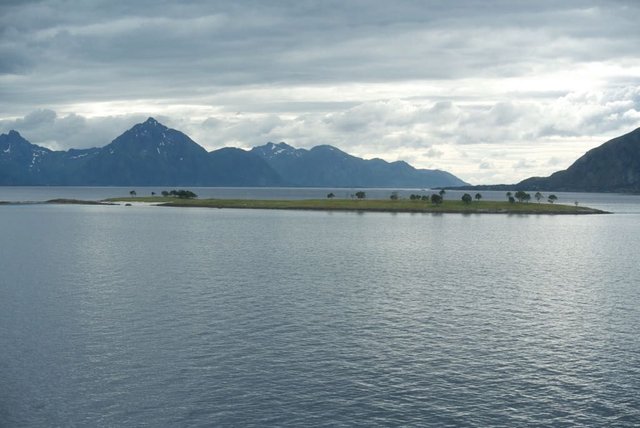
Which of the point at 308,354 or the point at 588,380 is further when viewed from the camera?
the point at 308,354

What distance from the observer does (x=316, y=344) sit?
63562mm

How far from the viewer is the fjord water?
157 feet

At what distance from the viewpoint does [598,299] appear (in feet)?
296

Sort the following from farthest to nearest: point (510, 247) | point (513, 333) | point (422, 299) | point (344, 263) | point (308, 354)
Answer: point (510, 247)
point (344, 263)
point (422, 299)
point (513, 333)
point (308, 354)

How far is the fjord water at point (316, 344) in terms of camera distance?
47938 mm

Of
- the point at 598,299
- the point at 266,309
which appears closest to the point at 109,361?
the point at 266,309

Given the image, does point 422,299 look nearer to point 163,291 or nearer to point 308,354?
point 308,354

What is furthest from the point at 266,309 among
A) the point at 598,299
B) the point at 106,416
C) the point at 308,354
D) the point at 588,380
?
the point at 598,299

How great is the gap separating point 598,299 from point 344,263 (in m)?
51.2

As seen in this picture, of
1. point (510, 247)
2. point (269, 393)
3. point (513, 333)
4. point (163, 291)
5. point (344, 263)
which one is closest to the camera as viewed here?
point (269, 393)

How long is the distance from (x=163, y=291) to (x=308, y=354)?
3932 cm

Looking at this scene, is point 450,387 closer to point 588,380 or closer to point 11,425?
point 588,380

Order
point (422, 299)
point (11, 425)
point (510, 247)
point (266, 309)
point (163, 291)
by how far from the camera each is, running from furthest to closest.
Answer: point (510, 247)
point (163, 291)
point (422, 299)
point (266, 309)
point (11, 425)

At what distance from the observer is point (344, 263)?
128125 millimetres
